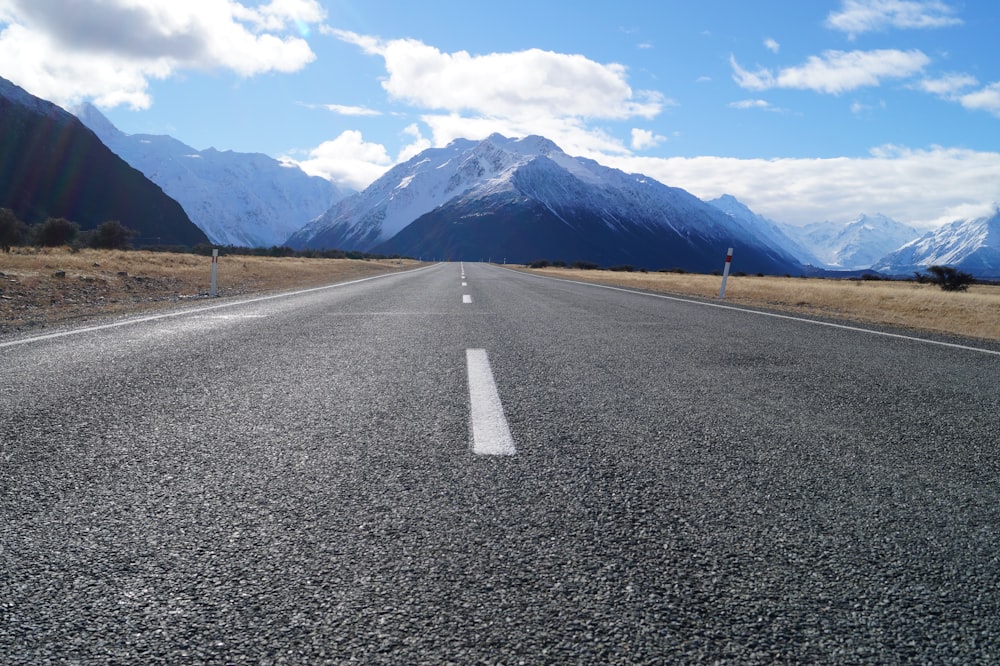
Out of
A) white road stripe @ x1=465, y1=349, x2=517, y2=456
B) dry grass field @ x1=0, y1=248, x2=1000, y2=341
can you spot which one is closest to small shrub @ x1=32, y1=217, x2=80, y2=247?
dry grass field @ x1=0, y1=248, x2=1000, y2=341

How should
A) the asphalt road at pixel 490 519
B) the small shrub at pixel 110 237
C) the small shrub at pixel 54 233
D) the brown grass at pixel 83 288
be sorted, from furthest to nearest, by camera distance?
the small shrub at pixel 110 237 < the small shrub at pixel 54 233 < the brown grass at pixel 83 288 < the asphalt road at pixel 490 519

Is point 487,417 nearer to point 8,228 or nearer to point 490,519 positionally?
point 490,519

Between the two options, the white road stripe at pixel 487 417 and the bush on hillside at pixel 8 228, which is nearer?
the white road stripe at pixel 487 417

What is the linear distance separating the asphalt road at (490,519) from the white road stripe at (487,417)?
3 centimetres

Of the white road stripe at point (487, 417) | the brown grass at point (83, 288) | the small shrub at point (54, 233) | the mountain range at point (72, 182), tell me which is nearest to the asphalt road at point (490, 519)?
the white road stripe at point (487, 417)

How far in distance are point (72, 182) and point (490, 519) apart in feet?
485

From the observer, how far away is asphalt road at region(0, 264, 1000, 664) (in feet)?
4.53

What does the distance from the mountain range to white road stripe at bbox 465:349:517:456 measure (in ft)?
414

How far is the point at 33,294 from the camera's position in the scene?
1101 centimetres

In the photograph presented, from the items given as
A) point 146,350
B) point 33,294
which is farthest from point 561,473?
point 33,294

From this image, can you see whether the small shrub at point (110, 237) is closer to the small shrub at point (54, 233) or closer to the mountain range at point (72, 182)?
the small shrub at point (54, 233)

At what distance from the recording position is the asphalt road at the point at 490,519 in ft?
4.53

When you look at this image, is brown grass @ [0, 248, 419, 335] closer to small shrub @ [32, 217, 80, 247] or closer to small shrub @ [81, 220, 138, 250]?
small shrub @ [32, 217, 80, 247]

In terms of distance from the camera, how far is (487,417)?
10.3 ft
